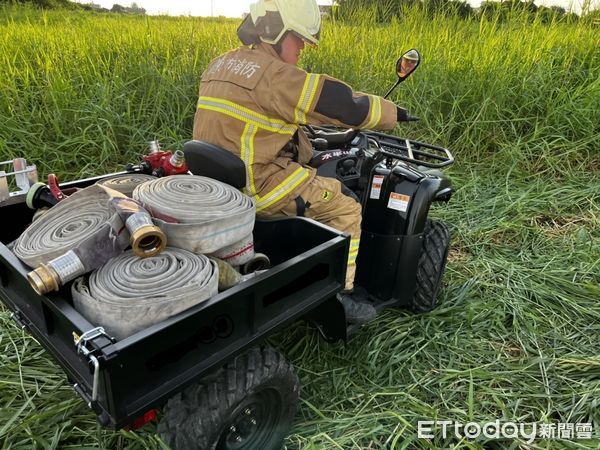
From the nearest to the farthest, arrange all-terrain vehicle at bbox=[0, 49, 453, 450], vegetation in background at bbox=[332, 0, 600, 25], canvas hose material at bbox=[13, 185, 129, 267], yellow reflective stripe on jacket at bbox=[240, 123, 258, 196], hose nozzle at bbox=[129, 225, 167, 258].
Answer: all-terrain vehicle at bbox=[0, 49, 453, 450] → hose nozzle at bbox=[129, 225, 167, 258] → canvas hose material at bbox=[13, 185, 129, 267] → yellow reflective stripe on jacket at bbox=[240, 123, 258, 196] → vegetation in background at bbox=[332, 0, 600, 25]

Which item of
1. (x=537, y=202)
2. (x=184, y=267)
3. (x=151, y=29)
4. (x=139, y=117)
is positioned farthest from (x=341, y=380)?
(x=151, y=29)

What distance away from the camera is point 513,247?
3619mm

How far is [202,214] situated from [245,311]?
14.4 inches

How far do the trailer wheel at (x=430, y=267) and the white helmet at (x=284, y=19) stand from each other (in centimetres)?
126

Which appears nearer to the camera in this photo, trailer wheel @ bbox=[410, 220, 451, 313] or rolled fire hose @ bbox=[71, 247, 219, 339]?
→ rolled fire hose @ bbox=[71, 247, 219, 339]

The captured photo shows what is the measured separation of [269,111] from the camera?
2135 mm

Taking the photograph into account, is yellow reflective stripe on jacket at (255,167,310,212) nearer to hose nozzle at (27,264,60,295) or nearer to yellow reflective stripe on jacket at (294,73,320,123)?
yellow reflective stripe on jacket at (294,73,320,123)

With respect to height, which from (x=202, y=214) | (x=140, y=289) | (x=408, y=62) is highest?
(x=408, y=62)

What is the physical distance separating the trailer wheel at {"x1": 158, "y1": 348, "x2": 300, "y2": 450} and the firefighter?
2.22 ft

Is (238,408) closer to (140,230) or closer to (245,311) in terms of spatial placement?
(245,311)

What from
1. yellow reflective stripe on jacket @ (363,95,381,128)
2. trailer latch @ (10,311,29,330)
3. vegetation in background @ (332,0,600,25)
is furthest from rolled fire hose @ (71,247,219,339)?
vegetation in background @ (332,0,600,25)

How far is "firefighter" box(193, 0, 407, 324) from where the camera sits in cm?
210

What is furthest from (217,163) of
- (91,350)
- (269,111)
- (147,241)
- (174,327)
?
(91,350)

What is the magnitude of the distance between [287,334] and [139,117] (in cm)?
267
